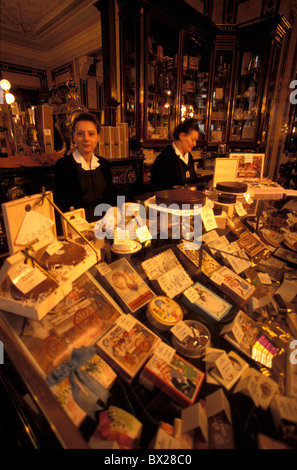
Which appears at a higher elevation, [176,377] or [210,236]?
[210,236]

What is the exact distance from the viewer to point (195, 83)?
4.71 meters

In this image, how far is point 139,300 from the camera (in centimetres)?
116

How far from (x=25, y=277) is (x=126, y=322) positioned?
45cm

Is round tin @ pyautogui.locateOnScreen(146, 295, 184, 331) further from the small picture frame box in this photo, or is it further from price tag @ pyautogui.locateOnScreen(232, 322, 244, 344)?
the small picture frame box

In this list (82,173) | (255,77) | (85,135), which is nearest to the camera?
(85,135)

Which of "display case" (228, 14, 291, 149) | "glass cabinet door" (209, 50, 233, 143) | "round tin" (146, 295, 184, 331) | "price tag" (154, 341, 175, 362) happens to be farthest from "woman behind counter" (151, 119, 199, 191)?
"display case" (228, 14, 291, 149)

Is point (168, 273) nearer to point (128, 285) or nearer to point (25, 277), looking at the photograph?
point (128, 285)

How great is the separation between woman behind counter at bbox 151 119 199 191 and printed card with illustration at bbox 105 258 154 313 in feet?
6.04

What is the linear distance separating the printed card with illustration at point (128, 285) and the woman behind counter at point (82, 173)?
3.83 feet

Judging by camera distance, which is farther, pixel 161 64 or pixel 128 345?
pixel 161 64

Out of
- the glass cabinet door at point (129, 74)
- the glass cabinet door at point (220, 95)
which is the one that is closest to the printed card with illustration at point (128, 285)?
the glass cabinet door at point (129, 74)

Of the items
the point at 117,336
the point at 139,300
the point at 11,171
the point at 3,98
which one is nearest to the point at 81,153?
the point at 11,171

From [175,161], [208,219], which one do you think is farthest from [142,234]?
[175,161]

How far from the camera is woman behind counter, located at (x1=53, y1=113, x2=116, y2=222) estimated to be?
2189 mm
